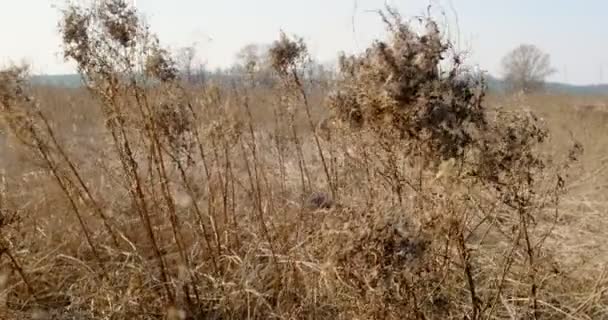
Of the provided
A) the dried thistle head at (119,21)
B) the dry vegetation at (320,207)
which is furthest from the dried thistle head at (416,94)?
the dried thistle head at (119,21)

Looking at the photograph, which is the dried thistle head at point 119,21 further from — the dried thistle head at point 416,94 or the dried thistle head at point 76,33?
the dried thistle head at point 416,94

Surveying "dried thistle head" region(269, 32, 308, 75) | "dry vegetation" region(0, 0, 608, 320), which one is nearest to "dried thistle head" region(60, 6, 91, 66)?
"dry vegetation" region(0, 0, 608, 320)

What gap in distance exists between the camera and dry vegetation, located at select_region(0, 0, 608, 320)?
1985 mm

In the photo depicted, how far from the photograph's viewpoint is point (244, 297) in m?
3.66

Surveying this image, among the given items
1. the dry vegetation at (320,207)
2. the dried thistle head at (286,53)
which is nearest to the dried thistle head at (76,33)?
the dry vegetation at (320,207)

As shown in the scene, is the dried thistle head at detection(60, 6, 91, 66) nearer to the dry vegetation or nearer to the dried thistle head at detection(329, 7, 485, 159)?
the dry vegetation

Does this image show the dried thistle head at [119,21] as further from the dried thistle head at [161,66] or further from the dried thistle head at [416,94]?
the dried thistle head at [416,94]

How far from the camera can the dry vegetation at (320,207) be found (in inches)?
78.2

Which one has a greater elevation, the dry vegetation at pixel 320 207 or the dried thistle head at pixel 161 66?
the dried thistle head at pixel 161 66

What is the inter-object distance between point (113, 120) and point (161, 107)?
33cm

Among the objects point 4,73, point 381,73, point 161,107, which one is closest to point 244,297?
point 161,107

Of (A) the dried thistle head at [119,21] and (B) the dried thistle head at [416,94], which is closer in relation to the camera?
(B) the dried thistle head at [416,94]

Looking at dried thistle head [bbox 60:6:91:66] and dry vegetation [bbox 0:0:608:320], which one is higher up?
dried thistle head [bbox 60:6:91:66]

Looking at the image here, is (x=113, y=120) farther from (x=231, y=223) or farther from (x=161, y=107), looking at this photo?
(x=231, y=223)
